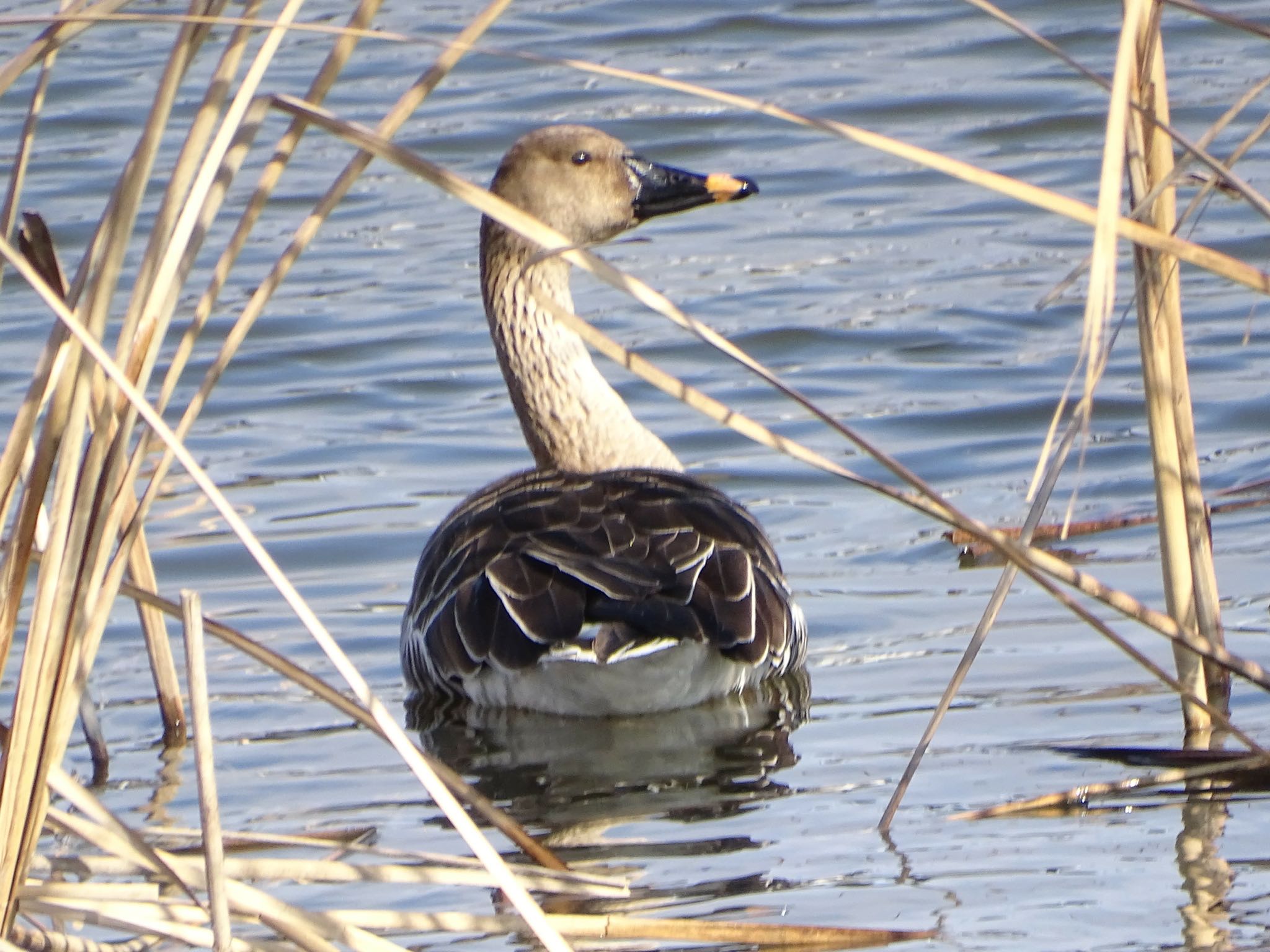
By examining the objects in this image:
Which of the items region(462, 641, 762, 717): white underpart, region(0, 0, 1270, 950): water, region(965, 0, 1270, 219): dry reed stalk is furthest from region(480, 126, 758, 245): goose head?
region(965, 0, 1270, 219): dry reed stalk

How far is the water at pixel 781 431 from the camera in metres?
4.04

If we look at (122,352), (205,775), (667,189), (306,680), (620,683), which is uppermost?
(667,189)

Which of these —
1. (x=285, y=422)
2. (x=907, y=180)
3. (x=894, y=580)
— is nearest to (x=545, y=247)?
(x=894, y=580)

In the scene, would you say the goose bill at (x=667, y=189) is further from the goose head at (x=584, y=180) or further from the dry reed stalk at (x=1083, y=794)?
the dry reed stalk at (x=1083, y=794)

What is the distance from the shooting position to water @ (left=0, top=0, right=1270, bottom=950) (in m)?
4.04

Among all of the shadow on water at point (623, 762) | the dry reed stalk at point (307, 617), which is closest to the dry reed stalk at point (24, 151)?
the dry reed stalk at point (307, 617)

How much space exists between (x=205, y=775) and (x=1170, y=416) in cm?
207

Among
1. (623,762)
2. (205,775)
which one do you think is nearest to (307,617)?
(205,775)

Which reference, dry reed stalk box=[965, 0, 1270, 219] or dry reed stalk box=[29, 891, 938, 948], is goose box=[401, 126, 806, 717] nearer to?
dry reed stalk box=[29, 891, 938, 948]

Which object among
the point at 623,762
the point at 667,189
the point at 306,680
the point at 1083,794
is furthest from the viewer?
the point at 667,189

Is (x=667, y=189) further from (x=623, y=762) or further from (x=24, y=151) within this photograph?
(x=24, y=151)

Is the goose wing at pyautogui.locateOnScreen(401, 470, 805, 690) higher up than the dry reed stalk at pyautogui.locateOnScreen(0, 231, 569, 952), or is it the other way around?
the goose wing at pyautogui.locateOnScreen(401, 470, 805, 690)

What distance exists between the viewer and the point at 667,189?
22.7 ft

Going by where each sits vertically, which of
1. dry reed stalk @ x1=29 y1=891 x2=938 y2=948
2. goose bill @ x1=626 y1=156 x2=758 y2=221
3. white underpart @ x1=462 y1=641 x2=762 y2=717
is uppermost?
goose bill @ x1=626 y1=156 x2=758 y2=221
